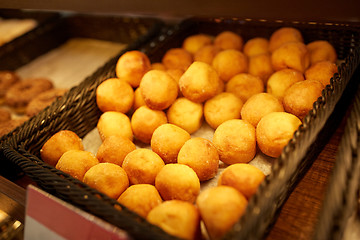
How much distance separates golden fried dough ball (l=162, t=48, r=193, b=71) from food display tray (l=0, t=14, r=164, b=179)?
1.51 feet

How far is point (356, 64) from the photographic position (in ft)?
3.56

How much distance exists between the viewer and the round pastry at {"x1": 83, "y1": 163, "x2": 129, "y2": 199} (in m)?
0.98

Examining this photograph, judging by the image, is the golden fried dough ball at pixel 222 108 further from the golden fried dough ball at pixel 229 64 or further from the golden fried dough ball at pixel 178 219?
the golden fried dough ball at pixel 178 219

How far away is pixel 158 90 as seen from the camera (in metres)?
1.20

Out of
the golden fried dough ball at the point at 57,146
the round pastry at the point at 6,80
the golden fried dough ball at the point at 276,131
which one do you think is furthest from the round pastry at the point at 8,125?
the golden fried dough ball at the point at 276,131

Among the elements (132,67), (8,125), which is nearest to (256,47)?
(132,67)

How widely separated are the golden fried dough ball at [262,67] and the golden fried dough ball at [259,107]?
24 centimetres

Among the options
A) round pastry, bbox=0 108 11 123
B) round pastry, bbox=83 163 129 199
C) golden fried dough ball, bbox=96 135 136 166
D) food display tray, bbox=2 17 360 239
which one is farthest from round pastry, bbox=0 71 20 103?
round pastry, bbox=83 163 129 199

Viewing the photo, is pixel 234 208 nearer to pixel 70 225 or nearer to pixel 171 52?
pixel 70 225

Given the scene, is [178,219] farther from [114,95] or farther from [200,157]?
[114,95]

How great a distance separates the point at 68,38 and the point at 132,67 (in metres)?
1.41

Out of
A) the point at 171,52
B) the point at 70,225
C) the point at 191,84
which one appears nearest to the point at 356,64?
the point at 191,84

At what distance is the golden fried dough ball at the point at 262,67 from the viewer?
1.36 m

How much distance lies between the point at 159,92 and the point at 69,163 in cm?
44
